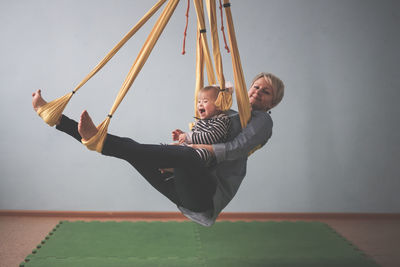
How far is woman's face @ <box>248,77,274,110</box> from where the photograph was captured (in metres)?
2.23

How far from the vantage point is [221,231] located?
3.63 m

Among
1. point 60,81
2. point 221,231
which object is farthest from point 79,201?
point 221,231

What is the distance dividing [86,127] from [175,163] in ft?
1.33

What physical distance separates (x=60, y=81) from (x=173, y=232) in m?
1.71

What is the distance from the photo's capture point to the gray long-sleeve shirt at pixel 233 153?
6.42 ft

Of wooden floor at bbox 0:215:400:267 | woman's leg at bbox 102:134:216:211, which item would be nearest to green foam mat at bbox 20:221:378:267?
wooden floor at bbox 0:215:400:267

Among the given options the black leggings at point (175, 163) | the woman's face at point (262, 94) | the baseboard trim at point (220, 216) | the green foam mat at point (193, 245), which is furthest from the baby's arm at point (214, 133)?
the baseboard trim at point (220, 216)

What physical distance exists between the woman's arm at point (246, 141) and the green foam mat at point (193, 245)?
49.2 inches

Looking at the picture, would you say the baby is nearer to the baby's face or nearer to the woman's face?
the baby's face

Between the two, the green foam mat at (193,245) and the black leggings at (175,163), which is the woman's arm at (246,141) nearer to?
the black leggings at (175,163)

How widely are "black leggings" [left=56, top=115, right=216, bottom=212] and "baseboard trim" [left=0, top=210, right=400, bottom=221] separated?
77.4 inches

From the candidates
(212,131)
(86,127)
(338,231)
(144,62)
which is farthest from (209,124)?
(338,231)

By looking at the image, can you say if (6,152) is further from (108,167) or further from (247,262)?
(247,262)

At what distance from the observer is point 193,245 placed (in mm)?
3277
